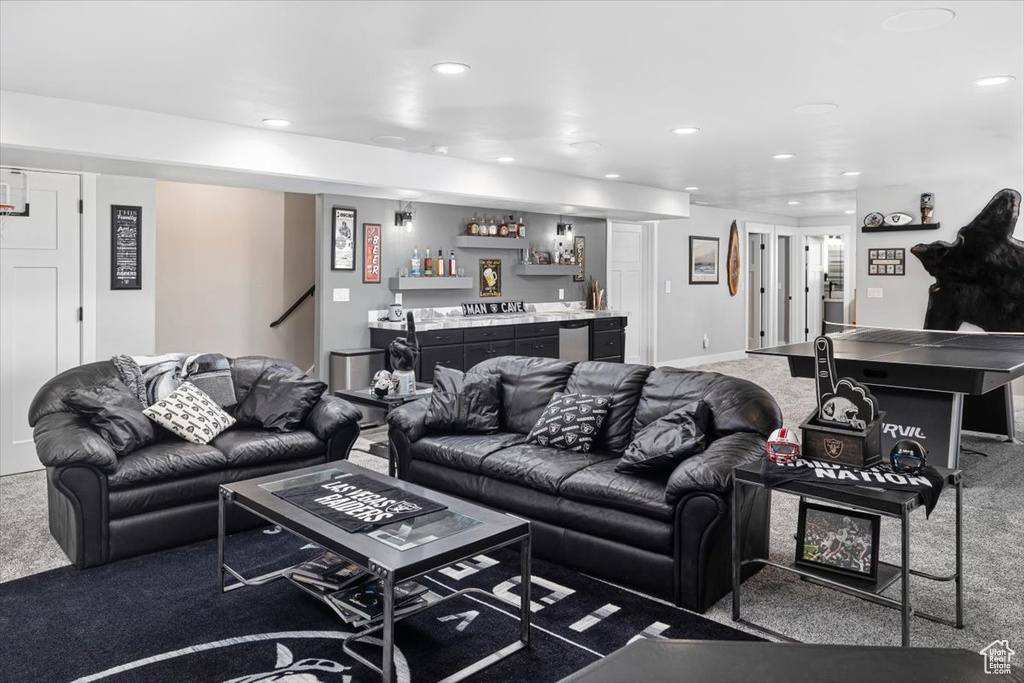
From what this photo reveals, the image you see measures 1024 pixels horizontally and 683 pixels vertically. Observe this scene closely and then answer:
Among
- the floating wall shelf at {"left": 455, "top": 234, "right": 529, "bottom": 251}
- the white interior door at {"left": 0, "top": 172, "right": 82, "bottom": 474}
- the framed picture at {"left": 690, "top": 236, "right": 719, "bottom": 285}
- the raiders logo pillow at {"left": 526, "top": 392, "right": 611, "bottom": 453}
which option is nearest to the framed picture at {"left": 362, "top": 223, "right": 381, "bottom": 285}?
the floating wall shelf at {"left": 455, "top": 234, "right": 529, "bottom": 251}

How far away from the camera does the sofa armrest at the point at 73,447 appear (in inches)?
123

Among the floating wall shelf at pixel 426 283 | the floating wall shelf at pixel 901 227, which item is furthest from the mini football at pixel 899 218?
the floating wall shelf at pixel 426 283

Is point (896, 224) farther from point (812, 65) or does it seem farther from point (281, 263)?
point (281, 263)

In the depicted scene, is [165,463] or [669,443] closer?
[669,443]

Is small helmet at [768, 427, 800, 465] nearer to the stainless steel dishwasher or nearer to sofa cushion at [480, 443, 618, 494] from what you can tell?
sofa cushion at [480, 443, 618, 494]

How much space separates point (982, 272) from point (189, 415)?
7280 mm

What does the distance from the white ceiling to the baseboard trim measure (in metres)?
4.69

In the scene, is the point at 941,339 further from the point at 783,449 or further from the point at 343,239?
the point at 343,239

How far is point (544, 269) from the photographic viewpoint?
8.17m

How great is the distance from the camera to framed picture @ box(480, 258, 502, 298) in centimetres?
772

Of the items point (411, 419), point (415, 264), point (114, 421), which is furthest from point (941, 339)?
point (114, 421)

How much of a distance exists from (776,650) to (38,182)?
554 centimetres

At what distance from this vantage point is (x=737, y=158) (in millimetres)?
6242

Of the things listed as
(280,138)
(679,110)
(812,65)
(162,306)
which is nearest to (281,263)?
(162,306)
